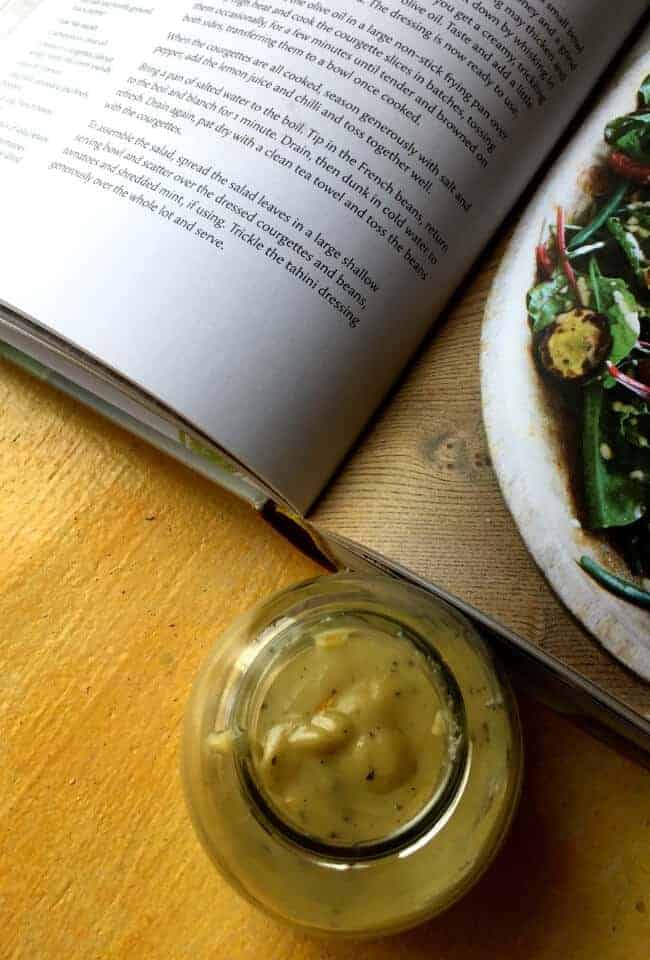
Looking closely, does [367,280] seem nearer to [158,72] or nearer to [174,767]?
[158,72]

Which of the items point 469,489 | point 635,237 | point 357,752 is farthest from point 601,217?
point 357,752

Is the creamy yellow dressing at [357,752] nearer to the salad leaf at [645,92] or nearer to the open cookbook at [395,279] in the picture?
the open cookbook at [395,279]

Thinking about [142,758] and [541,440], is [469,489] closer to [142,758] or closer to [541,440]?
→ [541,440]

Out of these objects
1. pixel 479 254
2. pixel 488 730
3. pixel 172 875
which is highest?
pixel 479 254

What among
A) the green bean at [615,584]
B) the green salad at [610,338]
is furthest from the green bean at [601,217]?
the green bean at [615,584]

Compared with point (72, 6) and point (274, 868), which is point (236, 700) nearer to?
point (274, 868)

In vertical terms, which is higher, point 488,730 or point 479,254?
point 479,254

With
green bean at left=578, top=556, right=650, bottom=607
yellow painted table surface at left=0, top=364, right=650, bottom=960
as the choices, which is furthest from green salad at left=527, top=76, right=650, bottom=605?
yellow painted table surface at left=0, top=364, right=650, bottom=960

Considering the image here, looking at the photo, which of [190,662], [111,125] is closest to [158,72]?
[111,125]
